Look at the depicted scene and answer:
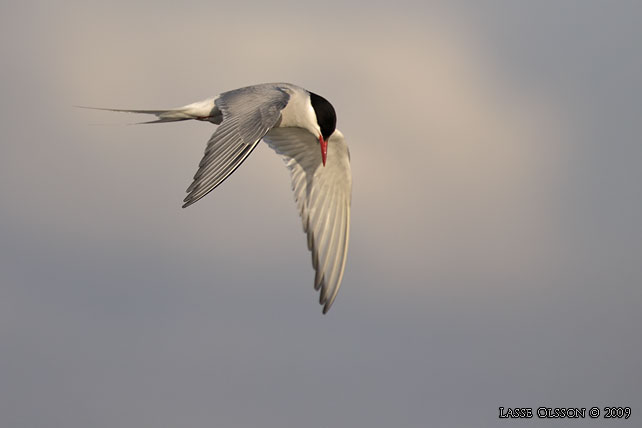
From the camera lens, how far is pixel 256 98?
11602 mm

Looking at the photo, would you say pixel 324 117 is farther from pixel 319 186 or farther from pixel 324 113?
pixel 319 186

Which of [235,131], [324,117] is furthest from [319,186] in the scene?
[235,131]

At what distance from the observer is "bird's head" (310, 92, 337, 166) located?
12398 mm

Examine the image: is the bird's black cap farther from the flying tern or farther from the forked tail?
the forked tail

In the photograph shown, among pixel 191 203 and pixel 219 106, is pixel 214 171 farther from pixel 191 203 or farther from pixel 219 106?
pixel 219 106

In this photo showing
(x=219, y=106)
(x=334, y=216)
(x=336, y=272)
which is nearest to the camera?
(x=219, y=106)

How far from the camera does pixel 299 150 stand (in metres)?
13.6

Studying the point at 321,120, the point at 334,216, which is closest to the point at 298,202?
the point at 334,216

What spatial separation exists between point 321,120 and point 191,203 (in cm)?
369

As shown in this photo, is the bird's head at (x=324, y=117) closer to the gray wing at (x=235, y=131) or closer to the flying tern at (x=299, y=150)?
the flying tern at (x=299, y=150)

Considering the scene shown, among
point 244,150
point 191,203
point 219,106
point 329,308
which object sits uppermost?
point 219,106

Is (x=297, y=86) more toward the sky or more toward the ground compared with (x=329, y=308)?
more toward the sky

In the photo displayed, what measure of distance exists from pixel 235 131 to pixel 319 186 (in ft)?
10.2

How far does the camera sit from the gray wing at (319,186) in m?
12.8
